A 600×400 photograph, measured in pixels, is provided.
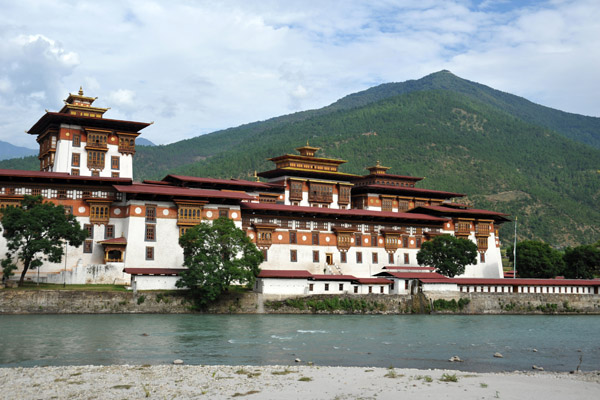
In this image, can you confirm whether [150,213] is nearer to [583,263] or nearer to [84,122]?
[84,122]

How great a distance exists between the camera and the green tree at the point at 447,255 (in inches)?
3164

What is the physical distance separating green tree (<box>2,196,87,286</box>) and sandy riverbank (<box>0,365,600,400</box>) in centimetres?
2760

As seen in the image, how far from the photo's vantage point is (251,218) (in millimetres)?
75875

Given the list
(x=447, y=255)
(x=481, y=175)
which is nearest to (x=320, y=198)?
(x=447, y=255)

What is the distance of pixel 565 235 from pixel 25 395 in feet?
484

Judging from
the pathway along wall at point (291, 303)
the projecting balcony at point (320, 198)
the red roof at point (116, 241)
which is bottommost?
the pathway along wall at point (291, 303)

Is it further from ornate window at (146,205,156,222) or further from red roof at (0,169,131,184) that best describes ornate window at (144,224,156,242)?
red roof at (0,169,131,184)

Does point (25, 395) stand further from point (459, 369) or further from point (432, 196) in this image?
point (432, 196)

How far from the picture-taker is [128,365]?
3247cm

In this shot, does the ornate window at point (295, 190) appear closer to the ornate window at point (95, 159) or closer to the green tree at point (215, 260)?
the ornate window at point (95, 159)

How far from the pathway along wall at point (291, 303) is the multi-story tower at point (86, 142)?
24.2m

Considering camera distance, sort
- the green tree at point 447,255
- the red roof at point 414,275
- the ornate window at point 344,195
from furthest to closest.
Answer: the ornate window at point 344,195 < the green tree at point 447,255 < the red roof at point 414,275

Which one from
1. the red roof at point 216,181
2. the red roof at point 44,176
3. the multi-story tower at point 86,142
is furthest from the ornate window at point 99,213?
the red roof at point 216,181

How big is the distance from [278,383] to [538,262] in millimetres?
70535
